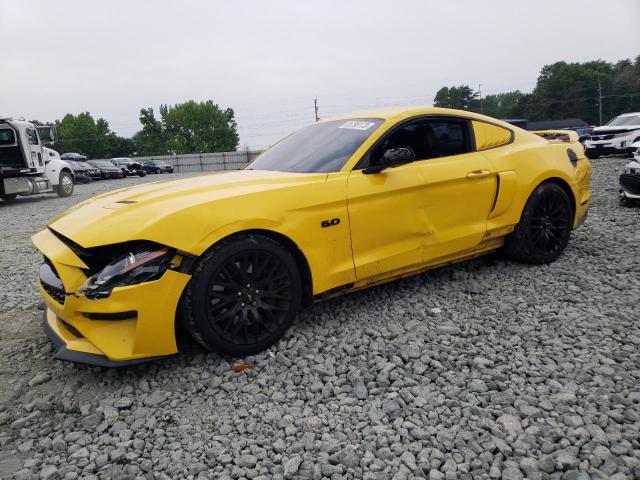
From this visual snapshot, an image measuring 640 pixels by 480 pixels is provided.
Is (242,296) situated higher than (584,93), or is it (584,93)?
(584,93)

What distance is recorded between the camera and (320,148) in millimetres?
3434

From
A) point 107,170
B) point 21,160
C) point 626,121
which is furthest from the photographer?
point 107,170

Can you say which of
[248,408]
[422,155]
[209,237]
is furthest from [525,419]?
[422,155]

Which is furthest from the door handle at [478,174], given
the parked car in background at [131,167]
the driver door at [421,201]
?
the parked car in background at [131,167]

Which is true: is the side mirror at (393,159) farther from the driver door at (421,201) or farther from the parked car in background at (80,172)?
the parked car in background at (80,172)

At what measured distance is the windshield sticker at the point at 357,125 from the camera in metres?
3.37

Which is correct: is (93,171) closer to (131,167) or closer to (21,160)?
(131,167)

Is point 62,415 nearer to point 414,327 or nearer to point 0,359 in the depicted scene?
point 0,359

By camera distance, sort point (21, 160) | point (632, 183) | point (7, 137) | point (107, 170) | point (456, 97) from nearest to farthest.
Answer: point (632, 183) < point (7, 137) < point (21, 160) < point (107, 170) < point (456, 97)

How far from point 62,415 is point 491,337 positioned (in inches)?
96.5

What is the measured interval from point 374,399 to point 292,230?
42.2 inches

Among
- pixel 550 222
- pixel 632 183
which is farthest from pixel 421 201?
pixel 632 183

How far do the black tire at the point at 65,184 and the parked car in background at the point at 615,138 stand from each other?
1727 cm

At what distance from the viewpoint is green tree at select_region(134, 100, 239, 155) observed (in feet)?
251
